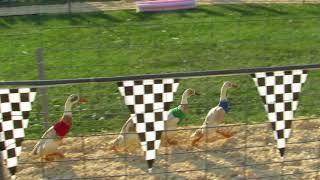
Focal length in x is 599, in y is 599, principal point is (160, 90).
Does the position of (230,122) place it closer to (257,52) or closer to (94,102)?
(94,102)

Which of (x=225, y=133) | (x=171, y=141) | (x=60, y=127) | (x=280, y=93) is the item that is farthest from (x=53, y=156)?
(x=280, y=93)

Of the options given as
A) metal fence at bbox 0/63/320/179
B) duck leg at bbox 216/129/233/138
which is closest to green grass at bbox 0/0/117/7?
metal fence at bbox 0/63/320/179

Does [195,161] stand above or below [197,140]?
below

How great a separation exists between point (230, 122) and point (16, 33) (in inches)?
298

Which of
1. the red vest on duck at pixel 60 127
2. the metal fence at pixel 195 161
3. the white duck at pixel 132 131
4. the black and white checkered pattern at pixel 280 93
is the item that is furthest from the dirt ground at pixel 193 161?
the black and white checkered pattern at pixel 280 93

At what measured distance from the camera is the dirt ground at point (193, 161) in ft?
19.9

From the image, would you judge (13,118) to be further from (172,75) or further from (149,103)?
(172,75)

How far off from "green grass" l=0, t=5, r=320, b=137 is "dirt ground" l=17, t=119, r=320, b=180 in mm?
710

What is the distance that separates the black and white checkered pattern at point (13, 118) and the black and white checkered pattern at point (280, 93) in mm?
1894

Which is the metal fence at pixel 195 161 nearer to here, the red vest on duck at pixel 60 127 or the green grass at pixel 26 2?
the red vest on duck at pixel 60 127

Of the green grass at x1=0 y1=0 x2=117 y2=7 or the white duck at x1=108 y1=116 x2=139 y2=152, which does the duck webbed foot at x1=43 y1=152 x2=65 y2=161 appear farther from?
the green grass at x1=0 y1=0 x2=117 y2=7

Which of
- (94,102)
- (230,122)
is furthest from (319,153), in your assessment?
(94,102)

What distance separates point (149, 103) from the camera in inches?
192

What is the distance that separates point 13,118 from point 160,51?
22.3 ft
